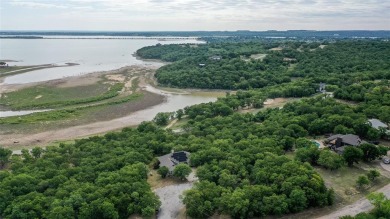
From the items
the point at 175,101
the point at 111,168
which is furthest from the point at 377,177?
the point at 175,101

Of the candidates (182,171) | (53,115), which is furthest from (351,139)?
(53,115)

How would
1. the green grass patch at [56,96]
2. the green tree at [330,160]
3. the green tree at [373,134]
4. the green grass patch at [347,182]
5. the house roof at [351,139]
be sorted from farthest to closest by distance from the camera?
the green grass patch at [56,96] → the green tree at [373,134] → the house roof at [351,139] → the green tree at [330,160] → the green grass patch at [347,182]

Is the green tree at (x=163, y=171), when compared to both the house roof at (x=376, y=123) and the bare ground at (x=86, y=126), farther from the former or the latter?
the house roof at (x=376, y=123)

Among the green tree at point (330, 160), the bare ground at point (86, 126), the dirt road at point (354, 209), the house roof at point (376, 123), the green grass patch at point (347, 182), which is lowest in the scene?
the bare ground at point (86, 126)

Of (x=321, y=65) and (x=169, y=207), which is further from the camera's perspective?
(x=321, y=65)

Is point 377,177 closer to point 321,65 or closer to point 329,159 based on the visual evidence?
point 329,159

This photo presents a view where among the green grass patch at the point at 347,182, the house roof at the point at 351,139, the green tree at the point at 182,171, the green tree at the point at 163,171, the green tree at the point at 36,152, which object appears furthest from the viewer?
the green tree at the point at 36,152

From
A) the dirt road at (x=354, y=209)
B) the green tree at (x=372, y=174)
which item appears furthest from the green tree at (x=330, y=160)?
the dirt road at (x=354, y=209)
